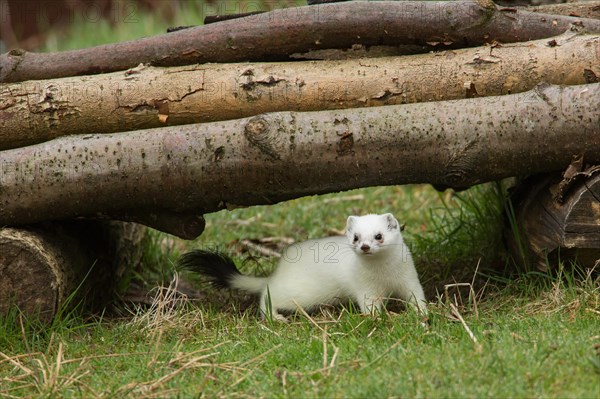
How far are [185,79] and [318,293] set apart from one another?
1.16m

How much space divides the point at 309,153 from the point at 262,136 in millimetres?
203

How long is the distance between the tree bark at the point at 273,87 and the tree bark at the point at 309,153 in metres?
0.19

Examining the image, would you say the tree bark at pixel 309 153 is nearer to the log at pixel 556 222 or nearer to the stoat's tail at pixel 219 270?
the log at pixel 556 222

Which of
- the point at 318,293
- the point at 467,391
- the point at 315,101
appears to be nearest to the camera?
the point at 467,391

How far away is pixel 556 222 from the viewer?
3.60 metres

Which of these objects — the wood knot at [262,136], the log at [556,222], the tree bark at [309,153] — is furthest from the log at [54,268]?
the log at [556,222]

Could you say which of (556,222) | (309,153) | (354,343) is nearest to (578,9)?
(556,222)

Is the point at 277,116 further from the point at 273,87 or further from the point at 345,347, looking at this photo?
the point at 345,347

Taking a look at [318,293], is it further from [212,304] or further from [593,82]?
[593,82]

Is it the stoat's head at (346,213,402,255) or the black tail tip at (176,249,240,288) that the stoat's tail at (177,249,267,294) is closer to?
the black tail tip at (176,249,240,288)

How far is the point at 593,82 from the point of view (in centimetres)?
365

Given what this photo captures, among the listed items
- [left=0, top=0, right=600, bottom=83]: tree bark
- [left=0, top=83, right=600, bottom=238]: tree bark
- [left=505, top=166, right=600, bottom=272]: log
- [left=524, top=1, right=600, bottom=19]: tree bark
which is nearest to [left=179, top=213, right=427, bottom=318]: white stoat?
[left=0, top=83, right=600, bottom=238]: tree bark

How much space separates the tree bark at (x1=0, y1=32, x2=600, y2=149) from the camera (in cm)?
370

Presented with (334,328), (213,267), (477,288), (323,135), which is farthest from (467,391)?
(213,267)
